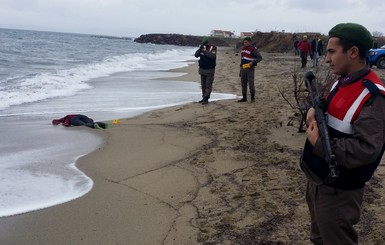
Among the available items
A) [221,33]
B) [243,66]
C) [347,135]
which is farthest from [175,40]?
[347,135]

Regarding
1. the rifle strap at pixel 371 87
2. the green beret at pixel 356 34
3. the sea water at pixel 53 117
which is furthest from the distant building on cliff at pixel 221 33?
the rifle strap at pixel 371 87

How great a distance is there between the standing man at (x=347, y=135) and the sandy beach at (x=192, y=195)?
51.6 inches

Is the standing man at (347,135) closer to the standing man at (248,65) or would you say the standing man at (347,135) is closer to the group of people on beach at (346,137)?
the group of people on beach at (346,137)

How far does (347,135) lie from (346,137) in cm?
2

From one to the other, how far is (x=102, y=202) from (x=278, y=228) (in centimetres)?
187

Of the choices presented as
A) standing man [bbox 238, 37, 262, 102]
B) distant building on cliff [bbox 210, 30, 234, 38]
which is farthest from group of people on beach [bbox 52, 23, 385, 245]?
distant building on cliff [bbox 210, 30, 234, 38]

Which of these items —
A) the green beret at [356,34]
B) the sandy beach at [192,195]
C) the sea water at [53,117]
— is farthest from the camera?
the sea water at [53,117]

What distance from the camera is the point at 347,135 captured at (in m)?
2.15

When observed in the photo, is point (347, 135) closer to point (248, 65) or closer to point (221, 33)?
point (248, 65)

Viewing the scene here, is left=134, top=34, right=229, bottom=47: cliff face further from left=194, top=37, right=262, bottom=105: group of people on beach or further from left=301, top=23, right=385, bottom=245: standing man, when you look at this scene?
left=301, top=23, right=385, bottom=245: standing man

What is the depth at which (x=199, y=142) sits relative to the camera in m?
6.70

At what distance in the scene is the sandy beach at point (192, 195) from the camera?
145 inches

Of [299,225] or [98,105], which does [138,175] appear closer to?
[299,225]

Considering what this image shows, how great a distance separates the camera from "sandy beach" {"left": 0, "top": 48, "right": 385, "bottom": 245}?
3672mm
